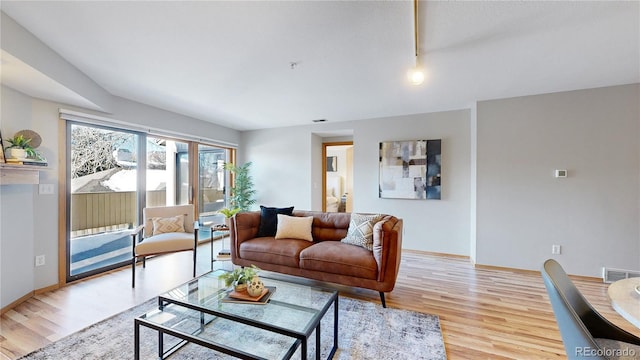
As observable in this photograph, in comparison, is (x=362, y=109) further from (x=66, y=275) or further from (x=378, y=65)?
(x=66, y=275)

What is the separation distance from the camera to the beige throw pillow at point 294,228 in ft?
10.1

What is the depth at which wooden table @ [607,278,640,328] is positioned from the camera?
87 cm

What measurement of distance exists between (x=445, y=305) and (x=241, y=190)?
4229 millimetres

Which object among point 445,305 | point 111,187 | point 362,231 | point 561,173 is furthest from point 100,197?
point 561,173

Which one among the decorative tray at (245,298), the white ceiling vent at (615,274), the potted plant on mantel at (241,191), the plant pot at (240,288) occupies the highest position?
the potted plant on mantel at (241,191)

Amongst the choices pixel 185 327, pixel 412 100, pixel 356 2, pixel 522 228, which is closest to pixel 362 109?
pixel 412 100

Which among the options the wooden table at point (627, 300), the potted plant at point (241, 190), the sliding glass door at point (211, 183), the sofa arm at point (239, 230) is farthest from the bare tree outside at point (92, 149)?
the wooden table at point (627, 300)

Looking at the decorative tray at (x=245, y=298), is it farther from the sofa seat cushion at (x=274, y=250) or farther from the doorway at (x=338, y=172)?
the doorway at (x=338, y=172)

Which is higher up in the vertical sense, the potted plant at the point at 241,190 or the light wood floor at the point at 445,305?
the potted plant at the point at 241,190

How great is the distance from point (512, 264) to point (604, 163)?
1.69 metres

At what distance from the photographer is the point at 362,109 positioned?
3.96 meters

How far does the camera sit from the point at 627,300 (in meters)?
0.98

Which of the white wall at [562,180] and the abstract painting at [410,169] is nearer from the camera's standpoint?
the white wall at [562,180]

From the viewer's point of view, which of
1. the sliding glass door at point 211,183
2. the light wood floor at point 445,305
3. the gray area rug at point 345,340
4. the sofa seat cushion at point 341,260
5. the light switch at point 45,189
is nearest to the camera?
the gray area rug at point 345,340
